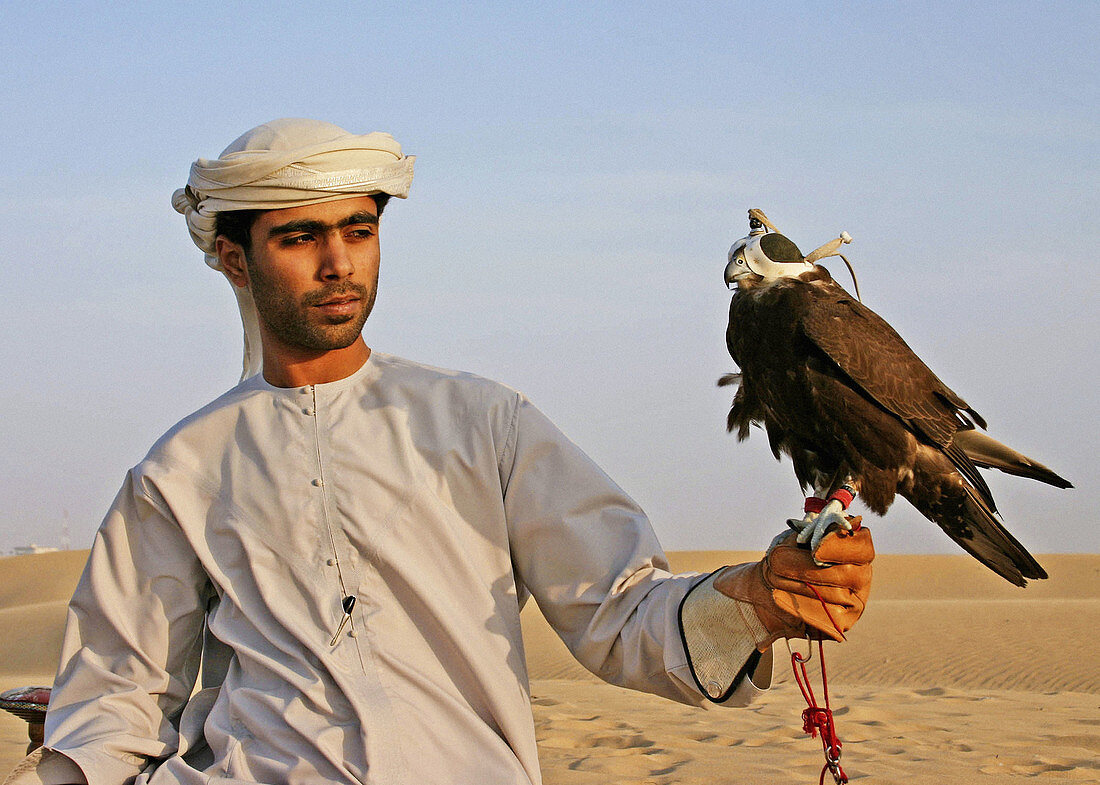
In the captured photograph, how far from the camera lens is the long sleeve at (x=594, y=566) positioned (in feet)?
6.07

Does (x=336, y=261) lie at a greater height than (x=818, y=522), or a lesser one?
greater

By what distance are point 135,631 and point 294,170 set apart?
0.96 metres

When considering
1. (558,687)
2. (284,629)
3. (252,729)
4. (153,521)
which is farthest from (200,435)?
(558,687)

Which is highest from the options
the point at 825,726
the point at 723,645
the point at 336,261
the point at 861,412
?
the point at 336,261

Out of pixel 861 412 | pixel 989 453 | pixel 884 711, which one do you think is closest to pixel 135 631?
pixel 861 412

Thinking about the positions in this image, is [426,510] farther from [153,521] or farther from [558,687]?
[558,687]

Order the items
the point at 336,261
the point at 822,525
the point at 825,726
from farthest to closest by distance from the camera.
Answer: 1. the point at 336,261
2. the point at 825,726
3. the point at 822,525

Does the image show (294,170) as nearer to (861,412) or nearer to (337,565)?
(337,565)

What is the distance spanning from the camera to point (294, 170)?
2082 millimetres

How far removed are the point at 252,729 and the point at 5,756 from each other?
451 cm

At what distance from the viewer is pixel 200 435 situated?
87.4 inches

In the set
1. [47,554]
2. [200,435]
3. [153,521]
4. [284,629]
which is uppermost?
[200,435]

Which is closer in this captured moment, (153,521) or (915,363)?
(153,521)

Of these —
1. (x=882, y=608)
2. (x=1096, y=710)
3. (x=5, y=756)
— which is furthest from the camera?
(x=882, y=608)
